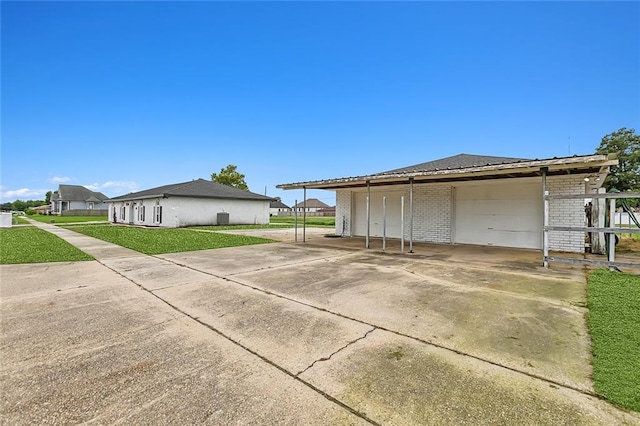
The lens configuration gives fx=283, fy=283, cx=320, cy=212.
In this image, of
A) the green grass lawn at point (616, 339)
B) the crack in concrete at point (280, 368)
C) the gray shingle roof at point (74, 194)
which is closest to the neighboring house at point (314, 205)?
the gray shingle roof at point (74, 194)

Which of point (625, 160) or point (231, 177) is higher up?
point (625, 160)

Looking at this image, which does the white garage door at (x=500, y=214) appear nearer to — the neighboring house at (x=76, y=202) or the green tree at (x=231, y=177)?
the green tree at (x=231, y=177)

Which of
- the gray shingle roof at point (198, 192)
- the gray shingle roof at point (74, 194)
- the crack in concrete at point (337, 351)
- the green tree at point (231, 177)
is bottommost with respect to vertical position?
the crack in concrete at point (337, 351)

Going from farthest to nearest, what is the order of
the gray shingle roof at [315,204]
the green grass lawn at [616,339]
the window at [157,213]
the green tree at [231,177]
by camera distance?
the gray shingle roof at [315,204] < the green tree at [231,177] < the window at [157,213] < the green grass lawn at [616,339]

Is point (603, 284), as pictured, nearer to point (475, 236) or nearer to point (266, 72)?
point (475, 236)

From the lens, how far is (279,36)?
17953mm

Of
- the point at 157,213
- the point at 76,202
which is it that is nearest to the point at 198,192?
the point at 157,213

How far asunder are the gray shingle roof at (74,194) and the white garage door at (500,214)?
2310 inches

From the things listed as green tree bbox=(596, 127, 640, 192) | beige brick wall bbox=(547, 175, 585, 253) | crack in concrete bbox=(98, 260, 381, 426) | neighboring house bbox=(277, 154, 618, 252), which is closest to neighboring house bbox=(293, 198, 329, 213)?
green tree bbox=(596, 127, 640, 192)

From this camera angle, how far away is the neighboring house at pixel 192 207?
70.6ft

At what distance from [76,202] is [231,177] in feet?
92.0

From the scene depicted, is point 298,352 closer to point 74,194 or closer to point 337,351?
point 337,351

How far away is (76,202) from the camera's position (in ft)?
160

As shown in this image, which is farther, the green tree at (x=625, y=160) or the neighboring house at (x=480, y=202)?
the green tree at (x=625, y=160)
